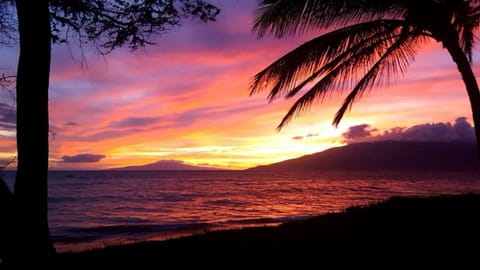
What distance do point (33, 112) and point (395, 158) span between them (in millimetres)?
173858

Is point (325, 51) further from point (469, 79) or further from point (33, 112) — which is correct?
point (33, 112)

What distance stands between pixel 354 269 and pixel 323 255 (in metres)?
0.69

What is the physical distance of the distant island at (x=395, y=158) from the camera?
144 metres

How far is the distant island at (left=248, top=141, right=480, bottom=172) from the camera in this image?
14388cm

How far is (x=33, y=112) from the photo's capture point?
3.96 meters

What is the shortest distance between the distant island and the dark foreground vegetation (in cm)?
13831

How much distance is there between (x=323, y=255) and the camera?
5633 mm

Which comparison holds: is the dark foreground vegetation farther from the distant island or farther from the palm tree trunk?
the distant island

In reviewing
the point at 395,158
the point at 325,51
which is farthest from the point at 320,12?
the point at 395,158

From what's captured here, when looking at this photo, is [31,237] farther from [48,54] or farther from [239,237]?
[239,237]

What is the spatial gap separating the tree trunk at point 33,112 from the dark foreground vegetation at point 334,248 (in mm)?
738

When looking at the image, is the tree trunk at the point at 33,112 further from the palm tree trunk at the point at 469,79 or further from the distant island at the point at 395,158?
the distant island at the point at 395,158

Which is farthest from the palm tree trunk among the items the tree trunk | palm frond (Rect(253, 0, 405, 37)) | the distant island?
the distant island

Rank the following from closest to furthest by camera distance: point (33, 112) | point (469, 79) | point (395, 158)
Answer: point (33, 112)
point (469, 79)
point (395, 158)
